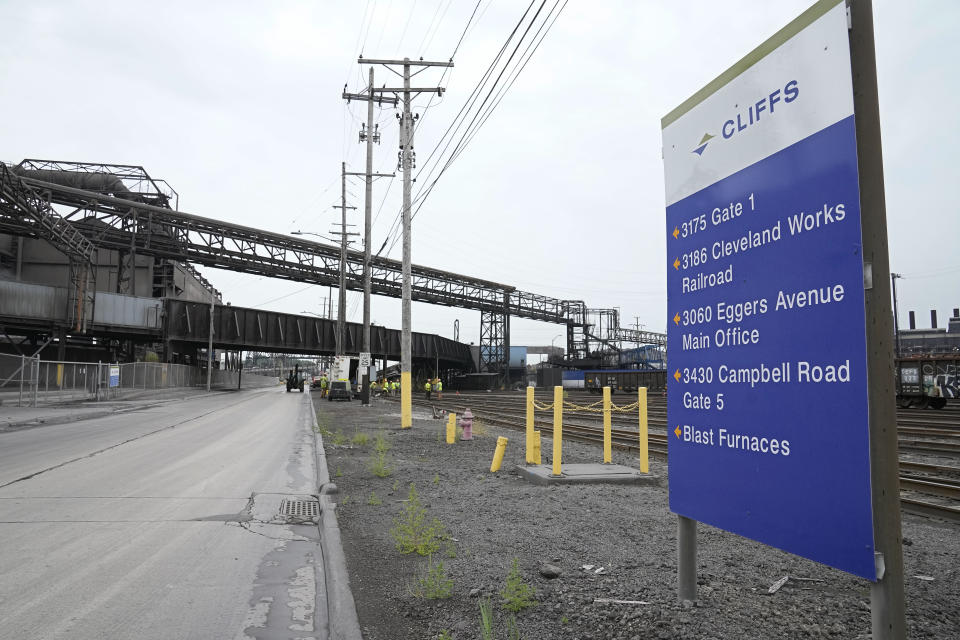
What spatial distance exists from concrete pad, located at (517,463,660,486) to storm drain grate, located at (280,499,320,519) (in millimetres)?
3165

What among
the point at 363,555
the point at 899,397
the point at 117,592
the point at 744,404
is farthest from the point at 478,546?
the point at 899,397

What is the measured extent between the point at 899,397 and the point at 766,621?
30.8 metres

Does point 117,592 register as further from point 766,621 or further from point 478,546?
point 766,621

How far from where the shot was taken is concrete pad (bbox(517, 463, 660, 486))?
28.4ft

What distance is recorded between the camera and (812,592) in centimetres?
428

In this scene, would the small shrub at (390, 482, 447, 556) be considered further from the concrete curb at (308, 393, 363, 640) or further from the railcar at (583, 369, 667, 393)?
the railcar at (583, 369, 667, 393)

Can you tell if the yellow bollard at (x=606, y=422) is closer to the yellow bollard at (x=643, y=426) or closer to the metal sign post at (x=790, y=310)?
the yellow bollard at (x=643, y=426)

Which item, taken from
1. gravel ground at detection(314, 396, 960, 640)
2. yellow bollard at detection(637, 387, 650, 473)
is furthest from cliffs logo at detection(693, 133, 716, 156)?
yellow bollard at detection(637, 387, 650, 473)

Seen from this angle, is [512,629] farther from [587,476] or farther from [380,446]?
[380,446]

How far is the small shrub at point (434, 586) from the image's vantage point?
4273 millimetres

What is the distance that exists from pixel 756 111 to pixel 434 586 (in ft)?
12.2

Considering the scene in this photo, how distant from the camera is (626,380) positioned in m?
52.8

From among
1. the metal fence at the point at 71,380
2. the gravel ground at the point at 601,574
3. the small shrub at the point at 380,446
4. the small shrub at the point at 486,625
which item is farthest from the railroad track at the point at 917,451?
the metal fence at the point at 71,380


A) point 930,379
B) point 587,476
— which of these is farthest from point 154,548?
point 930,379
